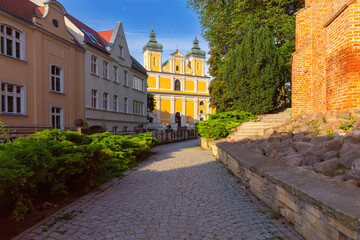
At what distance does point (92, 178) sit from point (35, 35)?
12.9 m

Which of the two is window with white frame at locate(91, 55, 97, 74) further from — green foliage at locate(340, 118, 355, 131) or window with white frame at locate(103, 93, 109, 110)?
green foliage at locate(340, 118, 355, 131)

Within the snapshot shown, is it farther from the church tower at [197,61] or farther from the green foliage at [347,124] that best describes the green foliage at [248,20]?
the church tower at [197,61]

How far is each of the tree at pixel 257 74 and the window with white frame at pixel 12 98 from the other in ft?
39.8

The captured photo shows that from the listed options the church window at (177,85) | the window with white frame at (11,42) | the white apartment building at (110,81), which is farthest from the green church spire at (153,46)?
the window with white frame at (11,42)

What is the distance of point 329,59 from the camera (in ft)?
22.2

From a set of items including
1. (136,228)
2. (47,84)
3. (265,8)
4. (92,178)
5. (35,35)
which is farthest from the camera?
(265,8)

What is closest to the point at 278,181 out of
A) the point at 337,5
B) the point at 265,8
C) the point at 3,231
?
the point at 3,231

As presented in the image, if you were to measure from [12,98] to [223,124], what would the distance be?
37.3 ft

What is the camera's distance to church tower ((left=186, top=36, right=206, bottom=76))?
193 ft

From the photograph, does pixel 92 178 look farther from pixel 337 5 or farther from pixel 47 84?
pixel 47 84

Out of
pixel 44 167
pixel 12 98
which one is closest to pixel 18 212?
pixel 44 167

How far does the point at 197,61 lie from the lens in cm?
5941

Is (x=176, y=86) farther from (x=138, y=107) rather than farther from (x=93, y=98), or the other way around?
(x=93, y=98)

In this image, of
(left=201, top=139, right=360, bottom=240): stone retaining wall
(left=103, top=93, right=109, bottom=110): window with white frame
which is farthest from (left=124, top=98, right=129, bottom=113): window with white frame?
(left=201, top=139, right=360, bottom=240): stone retaining wall
